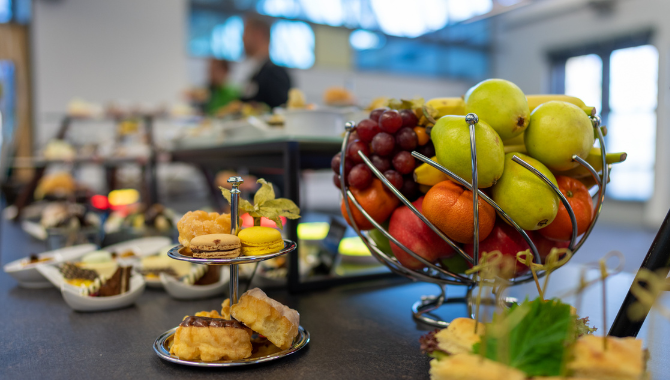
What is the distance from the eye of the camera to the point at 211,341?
52cm

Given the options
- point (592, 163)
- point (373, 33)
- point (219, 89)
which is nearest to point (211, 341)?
point (592, 163)

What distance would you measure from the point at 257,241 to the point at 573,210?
0.39 m

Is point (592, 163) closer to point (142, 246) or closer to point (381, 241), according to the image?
point (381, 241)

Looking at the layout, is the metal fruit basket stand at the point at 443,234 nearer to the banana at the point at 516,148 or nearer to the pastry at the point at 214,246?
the banana at the point at 516,148

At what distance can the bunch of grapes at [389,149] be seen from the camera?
62 cm

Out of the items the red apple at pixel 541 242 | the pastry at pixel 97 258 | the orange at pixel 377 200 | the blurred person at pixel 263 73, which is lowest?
the pastry at pixel 97 258

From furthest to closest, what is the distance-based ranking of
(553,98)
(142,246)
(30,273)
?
(142,246) < (30,273) < (553,98)

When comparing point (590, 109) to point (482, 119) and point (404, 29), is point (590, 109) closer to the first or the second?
point (482, 119)

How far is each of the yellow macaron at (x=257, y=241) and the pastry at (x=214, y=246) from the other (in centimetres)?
2

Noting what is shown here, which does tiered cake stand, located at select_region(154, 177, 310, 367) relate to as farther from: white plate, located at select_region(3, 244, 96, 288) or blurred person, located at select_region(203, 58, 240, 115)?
blurred person, located at select_region(203, 58, 240, 115)

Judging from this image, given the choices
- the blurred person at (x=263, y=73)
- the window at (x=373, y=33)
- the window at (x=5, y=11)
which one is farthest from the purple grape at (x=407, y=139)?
the window at (x=5, y=11)

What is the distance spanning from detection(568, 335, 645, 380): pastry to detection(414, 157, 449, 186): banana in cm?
27

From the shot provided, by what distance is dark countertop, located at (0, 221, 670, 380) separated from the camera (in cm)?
53

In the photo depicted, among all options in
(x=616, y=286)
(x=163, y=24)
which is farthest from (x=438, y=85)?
(x=616, y=286)
